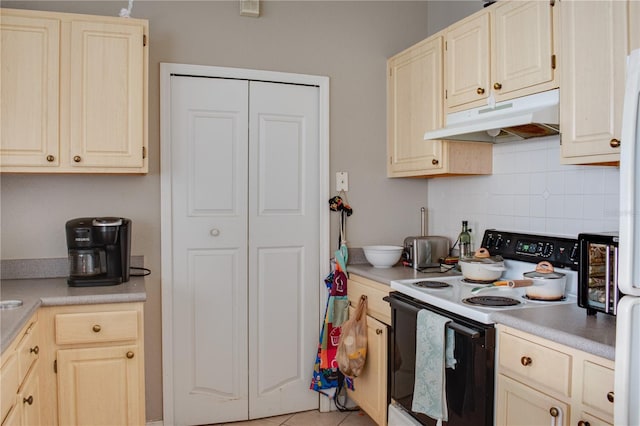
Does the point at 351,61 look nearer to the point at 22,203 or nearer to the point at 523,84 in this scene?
the point at 523,84

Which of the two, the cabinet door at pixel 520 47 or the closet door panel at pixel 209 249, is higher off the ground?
the cabinet door at pixel 520 47

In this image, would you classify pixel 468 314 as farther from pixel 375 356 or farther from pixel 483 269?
pixel 375 356

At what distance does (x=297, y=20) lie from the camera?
3.11 m

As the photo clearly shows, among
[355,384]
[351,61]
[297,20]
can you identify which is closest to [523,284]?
[355,384]

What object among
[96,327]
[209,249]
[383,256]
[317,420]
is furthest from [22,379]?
[383,256]

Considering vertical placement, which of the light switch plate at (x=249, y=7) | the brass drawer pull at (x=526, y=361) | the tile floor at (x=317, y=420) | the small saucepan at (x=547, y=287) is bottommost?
the tile floor at (x=317, y=420)

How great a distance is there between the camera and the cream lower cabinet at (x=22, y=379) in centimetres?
160

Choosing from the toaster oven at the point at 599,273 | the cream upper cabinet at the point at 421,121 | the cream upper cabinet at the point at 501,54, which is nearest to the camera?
the toaster oven at the point at 599,273

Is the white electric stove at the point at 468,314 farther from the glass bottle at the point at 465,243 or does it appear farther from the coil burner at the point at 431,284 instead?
the glass bottle at the point at 465,243

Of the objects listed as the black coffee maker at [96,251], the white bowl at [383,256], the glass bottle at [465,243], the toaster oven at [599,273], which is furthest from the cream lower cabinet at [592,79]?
the black coffee maker at [96,251]

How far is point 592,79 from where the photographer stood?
1853 millimetres

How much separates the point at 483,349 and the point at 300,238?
4.90 feet

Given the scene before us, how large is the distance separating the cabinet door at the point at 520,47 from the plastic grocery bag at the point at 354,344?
4.41ft

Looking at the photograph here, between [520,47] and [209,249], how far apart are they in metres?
1.91
